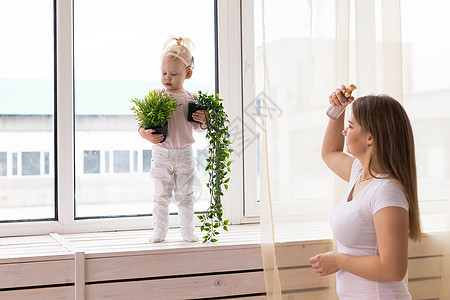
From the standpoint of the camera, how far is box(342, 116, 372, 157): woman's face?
1.48 meters

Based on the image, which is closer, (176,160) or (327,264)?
(327,264)

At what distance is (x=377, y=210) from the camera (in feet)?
4.51

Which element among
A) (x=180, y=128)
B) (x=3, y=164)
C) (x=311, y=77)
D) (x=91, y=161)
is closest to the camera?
(x=180, y=128)

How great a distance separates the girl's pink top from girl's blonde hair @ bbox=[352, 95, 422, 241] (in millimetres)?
708

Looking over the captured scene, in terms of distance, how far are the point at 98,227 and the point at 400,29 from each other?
1.44 m

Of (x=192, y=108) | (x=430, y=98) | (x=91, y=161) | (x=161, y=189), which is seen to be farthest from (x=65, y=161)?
(x=430, y=98)

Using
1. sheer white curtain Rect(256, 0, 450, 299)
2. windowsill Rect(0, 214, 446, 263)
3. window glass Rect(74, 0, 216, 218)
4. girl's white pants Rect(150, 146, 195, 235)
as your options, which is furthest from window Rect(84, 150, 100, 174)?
sheer white curtain Rect(256, 0, 450, 299)

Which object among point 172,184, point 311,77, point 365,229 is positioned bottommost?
point 365,229

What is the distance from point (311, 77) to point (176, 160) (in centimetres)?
61

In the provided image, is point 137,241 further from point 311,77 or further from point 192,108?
point 311,77

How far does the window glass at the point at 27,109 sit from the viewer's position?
2180 millimetres

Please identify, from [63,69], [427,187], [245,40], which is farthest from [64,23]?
[427,187]

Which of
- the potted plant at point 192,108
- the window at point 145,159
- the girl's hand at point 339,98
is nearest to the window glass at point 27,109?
the window at point 145,159

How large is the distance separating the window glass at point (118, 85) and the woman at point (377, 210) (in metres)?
0.92
